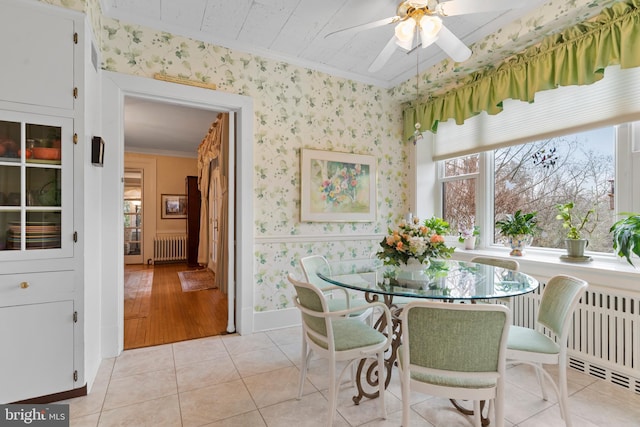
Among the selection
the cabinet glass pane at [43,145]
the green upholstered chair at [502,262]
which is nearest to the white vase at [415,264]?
Result: the green upholstered chair at [502,262]

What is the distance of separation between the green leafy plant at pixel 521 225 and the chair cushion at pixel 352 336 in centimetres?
185

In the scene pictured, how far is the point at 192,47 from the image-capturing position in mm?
2770

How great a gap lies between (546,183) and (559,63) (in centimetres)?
103

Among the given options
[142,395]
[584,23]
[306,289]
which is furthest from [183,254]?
[584,23]

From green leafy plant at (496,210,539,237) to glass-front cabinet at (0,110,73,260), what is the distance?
11.3 feet

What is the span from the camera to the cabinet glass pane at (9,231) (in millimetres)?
1763

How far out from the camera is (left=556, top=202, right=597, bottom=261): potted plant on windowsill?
2.40 meters

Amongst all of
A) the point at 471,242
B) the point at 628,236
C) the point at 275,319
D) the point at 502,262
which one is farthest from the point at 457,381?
the point at 471,242

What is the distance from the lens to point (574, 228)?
2.46 meters

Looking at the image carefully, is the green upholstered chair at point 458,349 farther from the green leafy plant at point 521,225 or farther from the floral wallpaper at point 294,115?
the floral wallpaper at point 294,115

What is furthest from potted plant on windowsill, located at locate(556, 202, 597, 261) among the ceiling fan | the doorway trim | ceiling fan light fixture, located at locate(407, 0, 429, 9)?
the doorway trim

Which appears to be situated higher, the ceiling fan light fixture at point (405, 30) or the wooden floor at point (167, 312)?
the ceiling fan light fixture at point (405, 30)

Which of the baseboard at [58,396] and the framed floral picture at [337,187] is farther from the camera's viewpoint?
the framed floral picture at [337,187]

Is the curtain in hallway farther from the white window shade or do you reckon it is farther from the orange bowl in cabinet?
the white window shade
